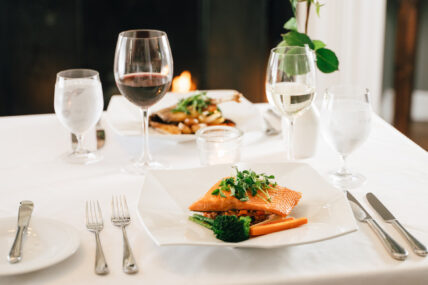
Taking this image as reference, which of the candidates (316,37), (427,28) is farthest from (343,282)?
(427,28)

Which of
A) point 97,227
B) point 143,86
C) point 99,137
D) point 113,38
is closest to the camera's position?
point 97,227

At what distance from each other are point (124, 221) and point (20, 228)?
174 millimetres

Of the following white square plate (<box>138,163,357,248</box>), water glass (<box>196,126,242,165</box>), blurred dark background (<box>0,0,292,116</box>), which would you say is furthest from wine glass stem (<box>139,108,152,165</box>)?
blurred dark background (<box>0,0,292,116</box>)

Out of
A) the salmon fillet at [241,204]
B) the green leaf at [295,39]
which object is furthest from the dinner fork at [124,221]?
the green leaf at [295,39]

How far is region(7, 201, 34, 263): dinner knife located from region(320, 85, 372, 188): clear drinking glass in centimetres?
60

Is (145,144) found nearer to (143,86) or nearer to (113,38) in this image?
(143,86)

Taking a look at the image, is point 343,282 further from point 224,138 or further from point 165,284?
point 224,138

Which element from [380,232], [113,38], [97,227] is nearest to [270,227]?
[380,232]

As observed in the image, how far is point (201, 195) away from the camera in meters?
1.09

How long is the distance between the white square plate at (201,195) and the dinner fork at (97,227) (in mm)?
80

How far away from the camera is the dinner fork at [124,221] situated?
2.86 feet

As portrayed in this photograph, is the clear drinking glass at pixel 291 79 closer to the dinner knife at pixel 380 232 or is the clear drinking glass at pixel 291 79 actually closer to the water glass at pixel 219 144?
the water glass at pixel 219 144

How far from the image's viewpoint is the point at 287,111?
50.6 inches

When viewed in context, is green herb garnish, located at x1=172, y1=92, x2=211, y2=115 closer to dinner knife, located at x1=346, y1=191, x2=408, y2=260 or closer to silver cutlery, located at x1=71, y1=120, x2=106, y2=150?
silver cutlery, located at x1=71, y1=120, x2=106, y2=150
